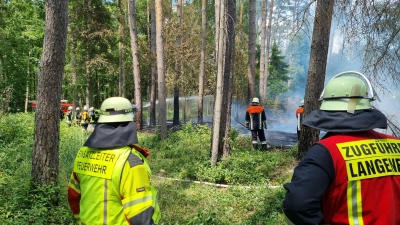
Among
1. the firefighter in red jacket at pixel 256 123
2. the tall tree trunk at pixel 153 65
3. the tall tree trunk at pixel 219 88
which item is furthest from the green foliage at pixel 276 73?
the tall tree trunk at pixel 219 88

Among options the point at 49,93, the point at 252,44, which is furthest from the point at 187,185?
the point at 252,44

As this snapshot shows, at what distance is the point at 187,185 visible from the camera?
22.6 feet

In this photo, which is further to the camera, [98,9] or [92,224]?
[98,9]

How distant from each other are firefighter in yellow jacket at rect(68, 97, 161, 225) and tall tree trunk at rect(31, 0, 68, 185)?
2.80 m

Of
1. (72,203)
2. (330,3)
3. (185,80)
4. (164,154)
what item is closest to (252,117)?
(164,154)

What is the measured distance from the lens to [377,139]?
1642mm

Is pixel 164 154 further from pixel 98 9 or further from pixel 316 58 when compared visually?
pixel 98 9

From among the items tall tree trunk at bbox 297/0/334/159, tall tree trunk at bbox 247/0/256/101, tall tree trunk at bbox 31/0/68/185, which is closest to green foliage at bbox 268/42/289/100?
tall tree trunk at bbox 247/0/256/101

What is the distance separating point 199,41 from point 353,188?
2379 cm

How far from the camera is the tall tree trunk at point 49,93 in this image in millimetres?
4570

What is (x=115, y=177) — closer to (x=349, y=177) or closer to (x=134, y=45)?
(x=349, y=177)

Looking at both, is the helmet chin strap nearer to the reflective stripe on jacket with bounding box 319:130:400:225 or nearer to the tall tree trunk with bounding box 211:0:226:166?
the reflective stripe on jacket with bounding box 319:130:400:225

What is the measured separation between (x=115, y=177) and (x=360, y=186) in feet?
4.77

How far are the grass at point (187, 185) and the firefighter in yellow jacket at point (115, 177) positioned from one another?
96.9 inches
